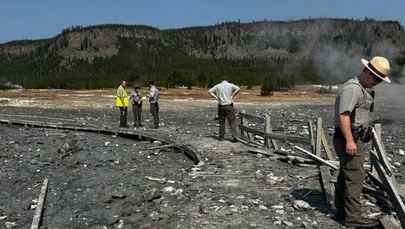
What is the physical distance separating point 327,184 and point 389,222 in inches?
80.2

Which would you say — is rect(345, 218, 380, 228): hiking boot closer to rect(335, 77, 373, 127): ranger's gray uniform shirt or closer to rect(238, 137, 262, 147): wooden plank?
rect(335, 77, 373, 127): ranger's gray uniform shirt

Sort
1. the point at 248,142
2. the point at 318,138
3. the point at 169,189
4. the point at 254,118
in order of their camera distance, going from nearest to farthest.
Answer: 1. the point at 169,189
2. the point at 318,138
3. the point at 248,142
4. the point at 254,118

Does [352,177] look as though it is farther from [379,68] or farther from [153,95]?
[153,95]

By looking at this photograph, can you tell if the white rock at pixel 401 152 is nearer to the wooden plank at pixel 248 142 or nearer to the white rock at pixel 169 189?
the wooden plank at pixel 248 142

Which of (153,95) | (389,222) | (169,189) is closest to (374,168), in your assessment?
(389,222)

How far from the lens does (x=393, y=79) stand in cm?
2045

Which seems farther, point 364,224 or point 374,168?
point 374,168

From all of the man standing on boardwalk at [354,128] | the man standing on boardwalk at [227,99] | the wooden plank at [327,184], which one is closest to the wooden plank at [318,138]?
the wooden plank at [327,184]

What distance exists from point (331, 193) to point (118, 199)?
3915mm

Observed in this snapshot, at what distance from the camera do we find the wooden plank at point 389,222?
6.20 meters

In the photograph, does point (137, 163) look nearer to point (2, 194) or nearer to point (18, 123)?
point (2, 194)

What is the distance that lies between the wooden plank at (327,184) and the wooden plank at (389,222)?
A: 1.10m

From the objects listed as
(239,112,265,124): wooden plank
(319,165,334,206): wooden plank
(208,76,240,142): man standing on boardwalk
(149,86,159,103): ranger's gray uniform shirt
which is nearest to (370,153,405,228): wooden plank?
(319,165,334,206): wooden plank

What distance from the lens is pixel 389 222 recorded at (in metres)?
6.36
